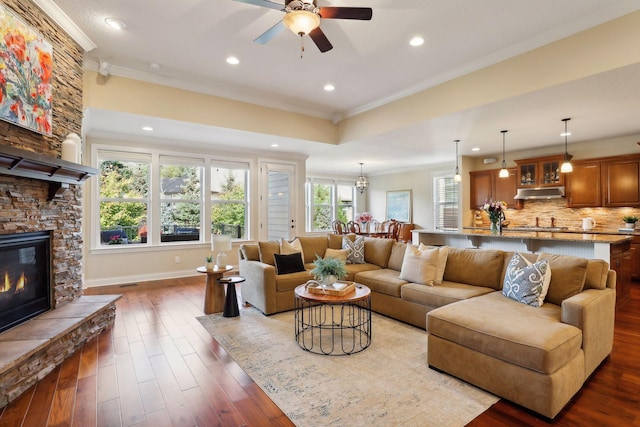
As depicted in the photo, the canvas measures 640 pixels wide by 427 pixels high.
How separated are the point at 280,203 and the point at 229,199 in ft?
3.82

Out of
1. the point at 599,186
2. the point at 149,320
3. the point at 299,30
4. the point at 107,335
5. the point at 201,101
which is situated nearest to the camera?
the point at 299,30

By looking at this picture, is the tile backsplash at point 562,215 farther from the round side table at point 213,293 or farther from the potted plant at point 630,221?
the round side table at point 213,293

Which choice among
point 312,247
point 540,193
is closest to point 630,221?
point 540,193

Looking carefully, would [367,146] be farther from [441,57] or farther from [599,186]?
[599,186]

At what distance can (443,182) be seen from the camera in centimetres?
905

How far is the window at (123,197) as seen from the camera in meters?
5.56

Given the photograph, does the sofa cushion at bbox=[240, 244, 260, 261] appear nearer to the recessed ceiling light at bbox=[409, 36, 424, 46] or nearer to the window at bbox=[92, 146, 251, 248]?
the window at bbox=[92, 146, 251, 248]

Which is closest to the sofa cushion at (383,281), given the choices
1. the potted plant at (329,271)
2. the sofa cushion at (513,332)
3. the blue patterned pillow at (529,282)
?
the potted plant at (329,271)

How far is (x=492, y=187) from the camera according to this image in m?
7.41

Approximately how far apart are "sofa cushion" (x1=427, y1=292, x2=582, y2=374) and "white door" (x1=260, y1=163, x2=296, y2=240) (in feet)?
16.6

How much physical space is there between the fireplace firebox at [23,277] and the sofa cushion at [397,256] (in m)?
3.88

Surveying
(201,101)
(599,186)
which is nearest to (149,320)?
(201,101)

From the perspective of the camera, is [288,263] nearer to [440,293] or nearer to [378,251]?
[378,251]

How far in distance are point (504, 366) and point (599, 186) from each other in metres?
5.81
